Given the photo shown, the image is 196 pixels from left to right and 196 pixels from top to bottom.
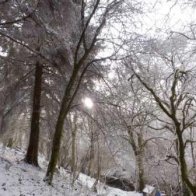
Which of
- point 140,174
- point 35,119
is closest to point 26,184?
point 35,119

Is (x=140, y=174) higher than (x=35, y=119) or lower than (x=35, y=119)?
lower

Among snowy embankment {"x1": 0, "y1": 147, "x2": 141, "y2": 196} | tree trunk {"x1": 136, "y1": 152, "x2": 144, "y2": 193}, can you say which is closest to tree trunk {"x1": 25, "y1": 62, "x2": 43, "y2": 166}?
snowy embankment {"x1": 0, "y1": 147, "x2": 141, "y2": 196}

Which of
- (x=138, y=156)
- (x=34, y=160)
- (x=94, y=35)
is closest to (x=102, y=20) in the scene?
(x=94, y=35)

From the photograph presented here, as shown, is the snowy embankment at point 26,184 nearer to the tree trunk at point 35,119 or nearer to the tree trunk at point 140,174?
the tree trunk at point 35,119

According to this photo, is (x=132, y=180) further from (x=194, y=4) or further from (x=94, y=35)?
(x=194, y=4)

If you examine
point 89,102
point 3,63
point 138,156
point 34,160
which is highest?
point 3,63

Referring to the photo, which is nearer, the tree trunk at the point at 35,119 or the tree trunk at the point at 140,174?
the tree trunk at the point at 35,119

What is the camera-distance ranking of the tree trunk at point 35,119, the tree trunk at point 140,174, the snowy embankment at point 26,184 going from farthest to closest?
the tree trunk at point 140,174 → the tree trunk at point 35,119 → the snowy embankment at point 26,184

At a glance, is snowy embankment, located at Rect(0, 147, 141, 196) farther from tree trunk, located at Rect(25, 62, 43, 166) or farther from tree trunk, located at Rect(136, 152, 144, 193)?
tree trunk, located at Rect(136, 152, 144, 193)

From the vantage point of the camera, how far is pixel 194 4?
646 centimetres

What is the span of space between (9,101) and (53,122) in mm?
1927

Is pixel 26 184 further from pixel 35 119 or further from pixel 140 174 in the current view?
pixel 140 174

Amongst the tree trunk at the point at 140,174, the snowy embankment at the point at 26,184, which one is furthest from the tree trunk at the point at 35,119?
the tree trunk at the point at 140,174

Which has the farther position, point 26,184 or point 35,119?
point 35,119
